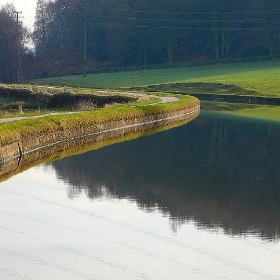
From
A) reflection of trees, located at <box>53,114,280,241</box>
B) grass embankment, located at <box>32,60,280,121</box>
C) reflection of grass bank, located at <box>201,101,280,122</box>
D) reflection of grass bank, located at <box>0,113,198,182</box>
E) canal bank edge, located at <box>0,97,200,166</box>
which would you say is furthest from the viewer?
grass embankment, located at <box>32,60,280,121</box>

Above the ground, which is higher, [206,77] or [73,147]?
[73,147]

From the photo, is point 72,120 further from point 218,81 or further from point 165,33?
point 165,33

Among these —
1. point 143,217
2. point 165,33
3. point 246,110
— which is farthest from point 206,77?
point 143,217

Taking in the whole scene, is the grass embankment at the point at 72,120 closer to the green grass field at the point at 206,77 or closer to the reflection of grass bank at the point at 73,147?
the reflection of grass bank at the point at 73,147

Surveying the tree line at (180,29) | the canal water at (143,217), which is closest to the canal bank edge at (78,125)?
the canal water at (143,217)

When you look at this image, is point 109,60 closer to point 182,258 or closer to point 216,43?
point 216,43

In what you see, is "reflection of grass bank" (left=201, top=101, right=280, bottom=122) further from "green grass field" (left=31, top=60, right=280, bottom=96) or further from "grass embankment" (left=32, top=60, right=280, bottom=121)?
"green grass field" (left=31, top=60, right=280, bottom=96)

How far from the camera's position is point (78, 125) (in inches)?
1678

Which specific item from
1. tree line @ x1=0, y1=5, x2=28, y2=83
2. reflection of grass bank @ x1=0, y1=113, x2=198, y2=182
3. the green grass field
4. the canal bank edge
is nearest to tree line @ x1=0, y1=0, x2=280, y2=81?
tree line @ x1=0, y1=5, x2=28, y2=83

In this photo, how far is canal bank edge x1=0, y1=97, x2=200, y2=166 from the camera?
34109mm

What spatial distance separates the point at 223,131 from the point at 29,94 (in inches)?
780

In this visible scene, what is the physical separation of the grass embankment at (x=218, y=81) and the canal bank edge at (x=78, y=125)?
8966 mm

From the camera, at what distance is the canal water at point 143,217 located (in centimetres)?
1812

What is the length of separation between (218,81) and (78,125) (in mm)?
52176
